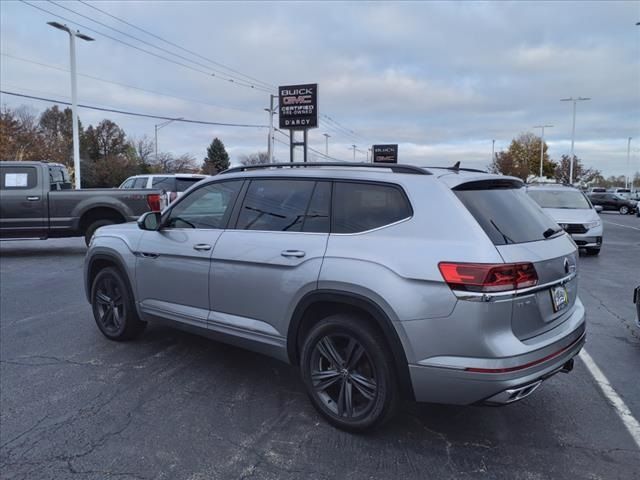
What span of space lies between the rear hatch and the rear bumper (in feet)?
0.53

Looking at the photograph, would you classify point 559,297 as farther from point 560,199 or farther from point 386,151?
point 386,151

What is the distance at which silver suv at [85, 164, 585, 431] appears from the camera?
282 centimetres

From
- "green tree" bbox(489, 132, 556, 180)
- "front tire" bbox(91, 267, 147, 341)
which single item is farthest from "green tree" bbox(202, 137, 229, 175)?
"front tire" bbox(91, 267, 147, 341)

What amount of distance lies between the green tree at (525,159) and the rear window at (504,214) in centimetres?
7203

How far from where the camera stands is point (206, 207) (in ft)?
14.4

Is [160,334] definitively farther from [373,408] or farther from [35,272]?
[35,272]

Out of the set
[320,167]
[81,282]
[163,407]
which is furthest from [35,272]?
[320,167]

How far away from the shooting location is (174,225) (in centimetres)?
455

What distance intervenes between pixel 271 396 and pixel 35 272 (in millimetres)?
7245

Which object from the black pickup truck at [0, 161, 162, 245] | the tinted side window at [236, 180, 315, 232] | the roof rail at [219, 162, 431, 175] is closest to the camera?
the roof rail at [219, 162, 431, 175]

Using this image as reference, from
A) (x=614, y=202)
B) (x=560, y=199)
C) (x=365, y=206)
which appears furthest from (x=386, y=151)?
(x=365, y=206)

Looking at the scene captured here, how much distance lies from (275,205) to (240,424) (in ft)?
5.34

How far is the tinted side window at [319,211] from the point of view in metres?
3.47

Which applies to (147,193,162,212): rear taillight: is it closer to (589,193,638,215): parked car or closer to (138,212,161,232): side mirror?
(138,212,161,232): side mirror
